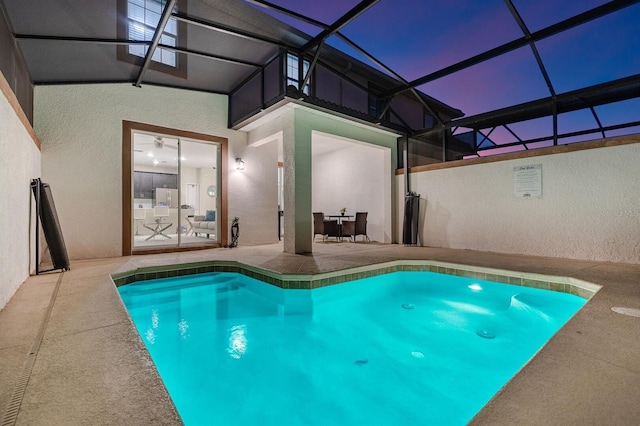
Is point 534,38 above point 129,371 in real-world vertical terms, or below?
above

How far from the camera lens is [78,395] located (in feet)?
4.08

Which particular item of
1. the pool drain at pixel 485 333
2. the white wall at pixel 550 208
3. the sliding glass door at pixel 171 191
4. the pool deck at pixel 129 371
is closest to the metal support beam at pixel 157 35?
the sliding glass door at pixel 171 191

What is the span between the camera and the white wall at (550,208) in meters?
4.59

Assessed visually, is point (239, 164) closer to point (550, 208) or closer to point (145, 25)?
point (145, 25)

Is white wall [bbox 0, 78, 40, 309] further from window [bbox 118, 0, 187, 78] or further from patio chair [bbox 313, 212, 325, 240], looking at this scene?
patio chair [bbox 313, 212, 325, 240]

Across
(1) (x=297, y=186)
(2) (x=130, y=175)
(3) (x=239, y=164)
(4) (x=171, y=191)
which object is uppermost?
(3) (x=239, y=164)

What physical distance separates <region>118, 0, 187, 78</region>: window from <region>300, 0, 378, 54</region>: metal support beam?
212cm

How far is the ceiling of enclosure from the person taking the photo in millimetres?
4043

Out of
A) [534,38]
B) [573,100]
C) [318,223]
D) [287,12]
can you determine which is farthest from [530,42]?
[318,223]

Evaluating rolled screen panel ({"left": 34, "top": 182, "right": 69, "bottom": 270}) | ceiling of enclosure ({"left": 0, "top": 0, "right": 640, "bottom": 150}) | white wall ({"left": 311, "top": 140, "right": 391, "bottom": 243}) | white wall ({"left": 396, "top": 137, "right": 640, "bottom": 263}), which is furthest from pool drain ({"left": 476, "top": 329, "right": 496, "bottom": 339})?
rolled screen panel ({"left": 34, "top": 182, "right": 69, "bottom": 270})

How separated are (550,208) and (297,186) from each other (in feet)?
15.4

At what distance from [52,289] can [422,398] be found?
360 centimetres

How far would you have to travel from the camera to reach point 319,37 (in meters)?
4.61

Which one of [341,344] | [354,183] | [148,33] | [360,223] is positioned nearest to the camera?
[341,344]
